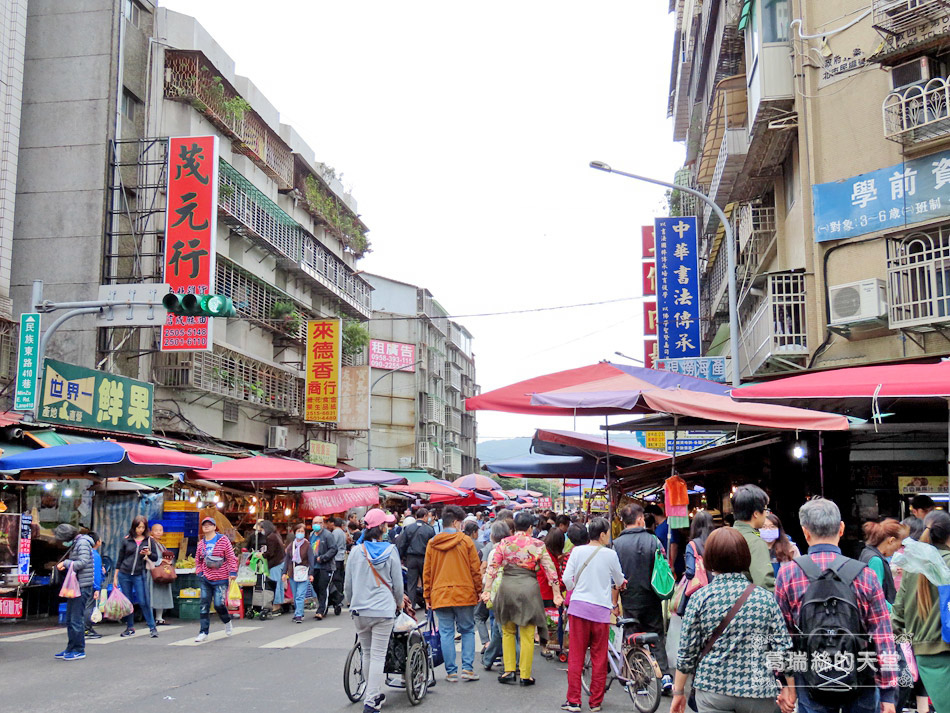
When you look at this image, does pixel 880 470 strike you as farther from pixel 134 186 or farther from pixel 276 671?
pixel 134 186

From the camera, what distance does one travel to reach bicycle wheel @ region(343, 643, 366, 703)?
9016 millimetres

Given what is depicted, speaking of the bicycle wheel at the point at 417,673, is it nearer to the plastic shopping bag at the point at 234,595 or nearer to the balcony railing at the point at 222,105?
the plastic shopping bag at the point at 234,595

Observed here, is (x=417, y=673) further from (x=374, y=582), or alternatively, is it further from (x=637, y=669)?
(x=637, y=669)

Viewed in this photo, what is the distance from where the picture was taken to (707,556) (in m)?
5.00

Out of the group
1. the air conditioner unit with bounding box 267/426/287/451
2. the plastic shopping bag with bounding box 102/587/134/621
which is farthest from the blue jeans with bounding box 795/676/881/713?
the air conditioner unit with bounding box 267/426/287/451

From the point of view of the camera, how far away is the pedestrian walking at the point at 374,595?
8.55 metres

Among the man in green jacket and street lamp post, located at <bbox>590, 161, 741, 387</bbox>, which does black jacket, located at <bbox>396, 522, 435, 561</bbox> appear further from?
the man in green jacket

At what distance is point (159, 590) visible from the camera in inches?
612

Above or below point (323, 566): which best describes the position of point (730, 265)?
above

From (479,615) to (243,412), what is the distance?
2204 cm

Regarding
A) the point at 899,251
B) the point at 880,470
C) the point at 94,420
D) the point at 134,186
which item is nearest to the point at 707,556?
the point at 880,470

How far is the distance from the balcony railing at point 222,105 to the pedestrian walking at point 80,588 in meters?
17.7

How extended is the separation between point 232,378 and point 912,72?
21.2 metres

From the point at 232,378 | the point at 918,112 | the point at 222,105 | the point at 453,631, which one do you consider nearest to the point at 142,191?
the point at 222,105
